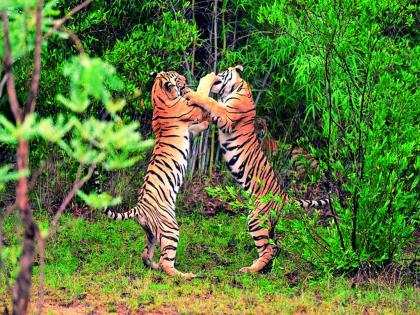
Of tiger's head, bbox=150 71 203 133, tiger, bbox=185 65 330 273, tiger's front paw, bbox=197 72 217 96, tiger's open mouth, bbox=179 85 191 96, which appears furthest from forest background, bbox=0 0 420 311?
tiger's front paw, bbox=197 72 217 96

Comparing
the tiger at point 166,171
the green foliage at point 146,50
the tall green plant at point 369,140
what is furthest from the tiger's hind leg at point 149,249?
the green foliage at point 146,50

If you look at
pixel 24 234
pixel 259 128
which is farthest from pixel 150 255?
pixel 24 234

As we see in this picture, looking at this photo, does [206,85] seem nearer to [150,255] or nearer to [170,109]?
[170,109]

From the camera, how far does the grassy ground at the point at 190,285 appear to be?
7543 millimetres

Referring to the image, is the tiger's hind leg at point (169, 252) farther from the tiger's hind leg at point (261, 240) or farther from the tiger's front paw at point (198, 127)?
the tiger's front paw at point (198, 127)

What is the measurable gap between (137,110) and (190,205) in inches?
55.4

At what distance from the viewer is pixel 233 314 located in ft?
24.1

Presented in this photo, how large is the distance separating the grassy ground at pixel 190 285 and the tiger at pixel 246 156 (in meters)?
0.32

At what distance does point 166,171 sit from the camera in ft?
30.4

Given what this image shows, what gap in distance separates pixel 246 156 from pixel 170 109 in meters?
0.93

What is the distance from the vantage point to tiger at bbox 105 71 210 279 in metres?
8.85

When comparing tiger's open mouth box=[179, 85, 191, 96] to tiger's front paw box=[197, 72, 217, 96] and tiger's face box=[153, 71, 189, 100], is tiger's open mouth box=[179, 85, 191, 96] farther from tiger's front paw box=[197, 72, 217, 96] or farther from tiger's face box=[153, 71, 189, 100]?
tiger's front paw box=[197, 72, 217, 96]

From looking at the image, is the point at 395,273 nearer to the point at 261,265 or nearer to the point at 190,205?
the point at 261,265

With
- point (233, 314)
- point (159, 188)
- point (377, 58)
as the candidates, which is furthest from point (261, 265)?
point (377, 58)
